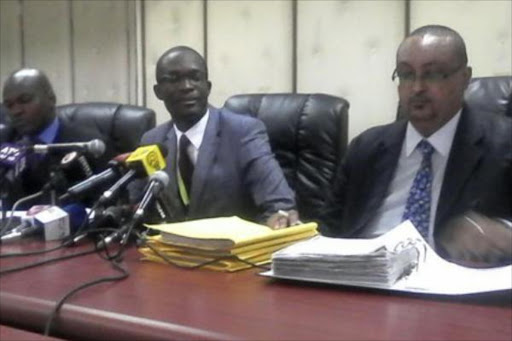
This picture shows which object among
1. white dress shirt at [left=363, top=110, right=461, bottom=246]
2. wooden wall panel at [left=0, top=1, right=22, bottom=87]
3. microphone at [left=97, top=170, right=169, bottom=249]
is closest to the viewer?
microphone at [left=97, top=170, right=169, bottom=249]

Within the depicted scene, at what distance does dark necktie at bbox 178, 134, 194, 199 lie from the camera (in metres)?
2.36

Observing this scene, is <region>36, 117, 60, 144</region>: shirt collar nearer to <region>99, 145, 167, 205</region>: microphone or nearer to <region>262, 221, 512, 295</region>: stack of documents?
<region>99, 145, 167, 205</region>: microphone

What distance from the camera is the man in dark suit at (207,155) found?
234cm

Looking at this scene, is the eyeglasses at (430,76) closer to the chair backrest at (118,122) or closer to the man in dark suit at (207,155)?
the man in dark suit at (207,155)

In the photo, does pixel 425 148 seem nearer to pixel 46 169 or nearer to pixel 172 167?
pixel 172 167

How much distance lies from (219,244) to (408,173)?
87cm

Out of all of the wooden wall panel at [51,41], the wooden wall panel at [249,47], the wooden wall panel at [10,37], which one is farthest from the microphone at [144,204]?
the wooden wall panel at [10,37]

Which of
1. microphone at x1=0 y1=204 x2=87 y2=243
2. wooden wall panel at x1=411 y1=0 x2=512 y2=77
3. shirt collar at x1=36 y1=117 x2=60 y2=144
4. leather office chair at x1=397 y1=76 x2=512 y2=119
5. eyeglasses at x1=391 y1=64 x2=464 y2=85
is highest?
wooden wall panel at x1=411 y1=0 x2=512 y2=77

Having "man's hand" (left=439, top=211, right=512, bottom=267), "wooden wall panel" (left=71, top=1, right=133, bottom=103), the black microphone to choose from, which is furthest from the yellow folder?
"wooden wall panel" (left=71, top=1, right=133, bottom=103)

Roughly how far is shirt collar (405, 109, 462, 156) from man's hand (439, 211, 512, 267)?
61 centimetres

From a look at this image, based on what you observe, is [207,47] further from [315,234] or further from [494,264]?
[494,264]

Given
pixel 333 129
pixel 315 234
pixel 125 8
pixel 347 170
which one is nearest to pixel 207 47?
pixel 125 8

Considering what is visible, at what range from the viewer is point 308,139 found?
2.70 meters

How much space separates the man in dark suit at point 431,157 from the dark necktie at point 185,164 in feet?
1.75
